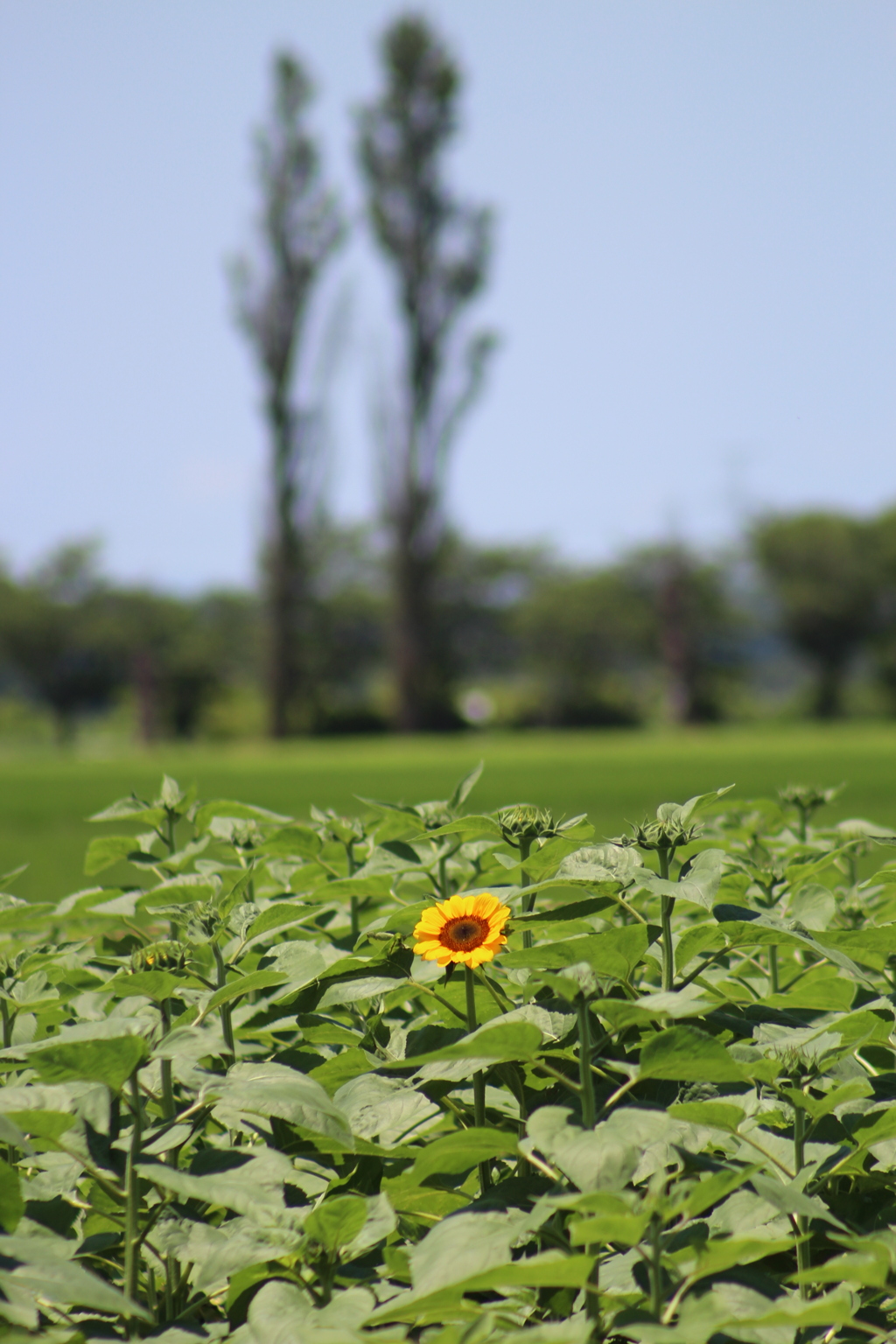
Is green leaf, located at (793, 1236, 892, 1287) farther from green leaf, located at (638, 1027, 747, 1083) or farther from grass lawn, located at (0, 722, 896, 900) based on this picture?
grass lawn, located at (0, 722, 896, 900)

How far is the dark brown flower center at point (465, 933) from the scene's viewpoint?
906mm

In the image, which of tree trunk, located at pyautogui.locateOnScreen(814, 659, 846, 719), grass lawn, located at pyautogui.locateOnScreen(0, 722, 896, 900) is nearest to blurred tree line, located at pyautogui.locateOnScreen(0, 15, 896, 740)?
tree trunk, located at pyautogui.locateOnScreen(814, 659, 846, 719)

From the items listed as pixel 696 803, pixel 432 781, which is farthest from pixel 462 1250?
pixel 432 781

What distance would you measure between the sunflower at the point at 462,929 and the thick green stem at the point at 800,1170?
281mm

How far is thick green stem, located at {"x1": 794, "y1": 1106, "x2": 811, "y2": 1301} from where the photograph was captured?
838 mm

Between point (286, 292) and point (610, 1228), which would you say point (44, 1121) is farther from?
point (286, 292)

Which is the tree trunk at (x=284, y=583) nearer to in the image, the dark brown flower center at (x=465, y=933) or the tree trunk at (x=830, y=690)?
the dark brown flower center at (x=465, y=933)

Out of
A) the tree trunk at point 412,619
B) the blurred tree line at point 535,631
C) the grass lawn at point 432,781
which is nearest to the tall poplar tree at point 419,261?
the tree trunk at point 412,619

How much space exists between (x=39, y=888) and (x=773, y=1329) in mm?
3886

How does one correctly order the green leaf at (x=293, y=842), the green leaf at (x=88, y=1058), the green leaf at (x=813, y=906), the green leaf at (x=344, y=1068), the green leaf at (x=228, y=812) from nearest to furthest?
1. the green leaf at (x=88, y=1058)
2. the green leaf at (x=344, y=1068)
3. the green leaf at (x=813, y=906)
4. the green leaf at (x=293, y=842)
5. the green leaf at (x=228, y=812)

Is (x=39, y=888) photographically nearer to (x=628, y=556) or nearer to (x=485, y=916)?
(x=485, y=916)

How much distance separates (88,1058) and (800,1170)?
58cm

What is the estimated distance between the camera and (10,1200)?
78 cm

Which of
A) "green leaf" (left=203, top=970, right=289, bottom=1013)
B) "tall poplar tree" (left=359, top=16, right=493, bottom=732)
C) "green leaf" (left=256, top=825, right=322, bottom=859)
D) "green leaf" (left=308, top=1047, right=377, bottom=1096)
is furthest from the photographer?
"tall poplar tree" (left=359, top=16, right=493, bottom=732)
